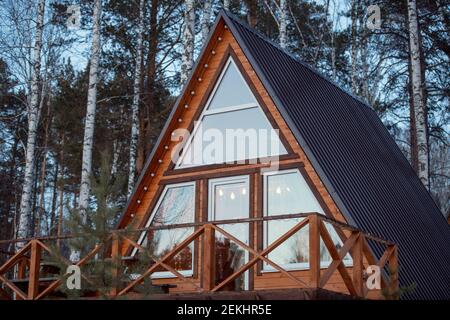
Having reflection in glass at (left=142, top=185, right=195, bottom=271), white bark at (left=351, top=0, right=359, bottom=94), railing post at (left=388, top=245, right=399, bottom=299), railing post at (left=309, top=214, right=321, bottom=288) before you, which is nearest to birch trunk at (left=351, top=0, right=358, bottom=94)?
white bark at (left=351, top=0, right=359, bottom=94)

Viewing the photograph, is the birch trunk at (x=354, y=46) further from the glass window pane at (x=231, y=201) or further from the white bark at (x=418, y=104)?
the glass window pane at (x=231, y=201)

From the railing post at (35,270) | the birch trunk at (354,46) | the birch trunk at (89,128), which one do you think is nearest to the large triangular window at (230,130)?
the railing post at (35,270)

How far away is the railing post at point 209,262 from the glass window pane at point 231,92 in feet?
12.6

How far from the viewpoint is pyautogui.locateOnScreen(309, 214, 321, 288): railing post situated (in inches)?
341

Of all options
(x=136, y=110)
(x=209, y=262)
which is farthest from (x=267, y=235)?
(x=136, y=110)

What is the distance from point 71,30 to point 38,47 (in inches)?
177

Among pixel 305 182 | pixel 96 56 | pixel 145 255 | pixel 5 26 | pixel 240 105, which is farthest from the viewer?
pixel 5 26

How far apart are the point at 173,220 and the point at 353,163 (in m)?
3.41

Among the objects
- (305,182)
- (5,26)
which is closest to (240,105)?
(305,182)

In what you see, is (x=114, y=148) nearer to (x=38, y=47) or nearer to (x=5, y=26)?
(x=5, y=26)

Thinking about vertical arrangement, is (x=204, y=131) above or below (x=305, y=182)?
above

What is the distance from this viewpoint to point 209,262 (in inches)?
375

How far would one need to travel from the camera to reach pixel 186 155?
13.5 meters

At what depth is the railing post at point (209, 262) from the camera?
31.1 feet
